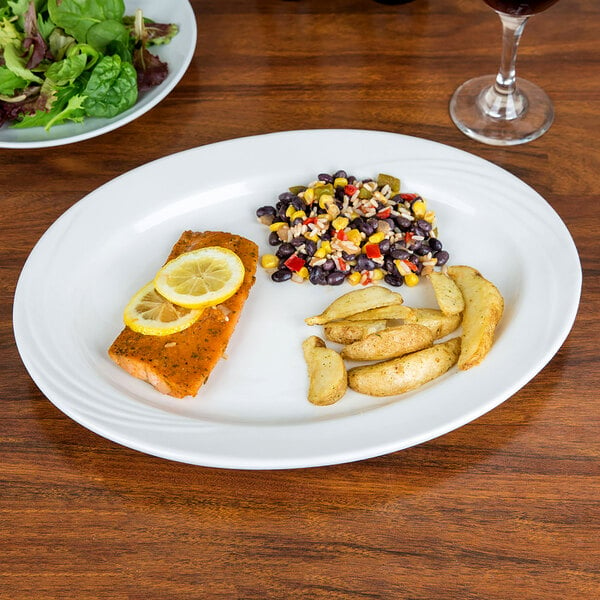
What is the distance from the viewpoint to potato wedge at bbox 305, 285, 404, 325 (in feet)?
6.58

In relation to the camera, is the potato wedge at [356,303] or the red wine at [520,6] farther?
the red wine at [520,6]

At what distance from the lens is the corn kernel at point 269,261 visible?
2211 mm

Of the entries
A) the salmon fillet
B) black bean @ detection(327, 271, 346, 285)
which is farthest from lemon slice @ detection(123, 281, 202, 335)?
black bean @ detection(327, 271, 346, 285)

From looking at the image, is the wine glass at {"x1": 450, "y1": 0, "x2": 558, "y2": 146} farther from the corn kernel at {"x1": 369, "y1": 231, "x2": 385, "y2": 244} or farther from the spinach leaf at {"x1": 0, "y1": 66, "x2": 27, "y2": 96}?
the spinach leaf at {"x1": 0, "y1": 66, "x2": 27, "y2": 96}

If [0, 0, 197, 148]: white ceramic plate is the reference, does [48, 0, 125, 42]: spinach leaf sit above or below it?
above

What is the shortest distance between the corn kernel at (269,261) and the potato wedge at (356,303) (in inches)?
9.5

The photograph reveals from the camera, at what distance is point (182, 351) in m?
1.94

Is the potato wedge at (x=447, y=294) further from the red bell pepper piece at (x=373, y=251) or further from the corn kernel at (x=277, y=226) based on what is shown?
the corn kernel at (x=277, y=226)

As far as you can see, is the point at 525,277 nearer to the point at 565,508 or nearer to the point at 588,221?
the point at 588,221

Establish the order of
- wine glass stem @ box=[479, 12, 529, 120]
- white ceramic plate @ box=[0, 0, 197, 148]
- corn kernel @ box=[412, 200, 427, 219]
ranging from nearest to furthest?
corn kernel @ box=[412, 200, 427, 219] → white ceramic plate @ box=[0, 0, 197, 148] → wine glass stem @ box=[479, 12, 529, 120]

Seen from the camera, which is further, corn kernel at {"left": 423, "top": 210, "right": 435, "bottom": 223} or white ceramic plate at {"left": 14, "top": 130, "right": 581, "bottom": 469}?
corn kernel at {"left": 423, "top": 210, "right": 435, "bottom": 223}

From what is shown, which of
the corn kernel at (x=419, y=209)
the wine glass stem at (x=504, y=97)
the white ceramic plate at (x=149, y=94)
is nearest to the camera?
the corn kernel at (x=419, y=209)

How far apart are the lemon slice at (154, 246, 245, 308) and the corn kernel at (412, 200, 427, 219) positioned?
1.72 ft

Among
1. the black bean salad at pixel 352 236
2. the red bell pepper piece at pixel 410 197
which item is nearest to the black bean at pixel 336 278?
the black bean salad at pixel 352 236
